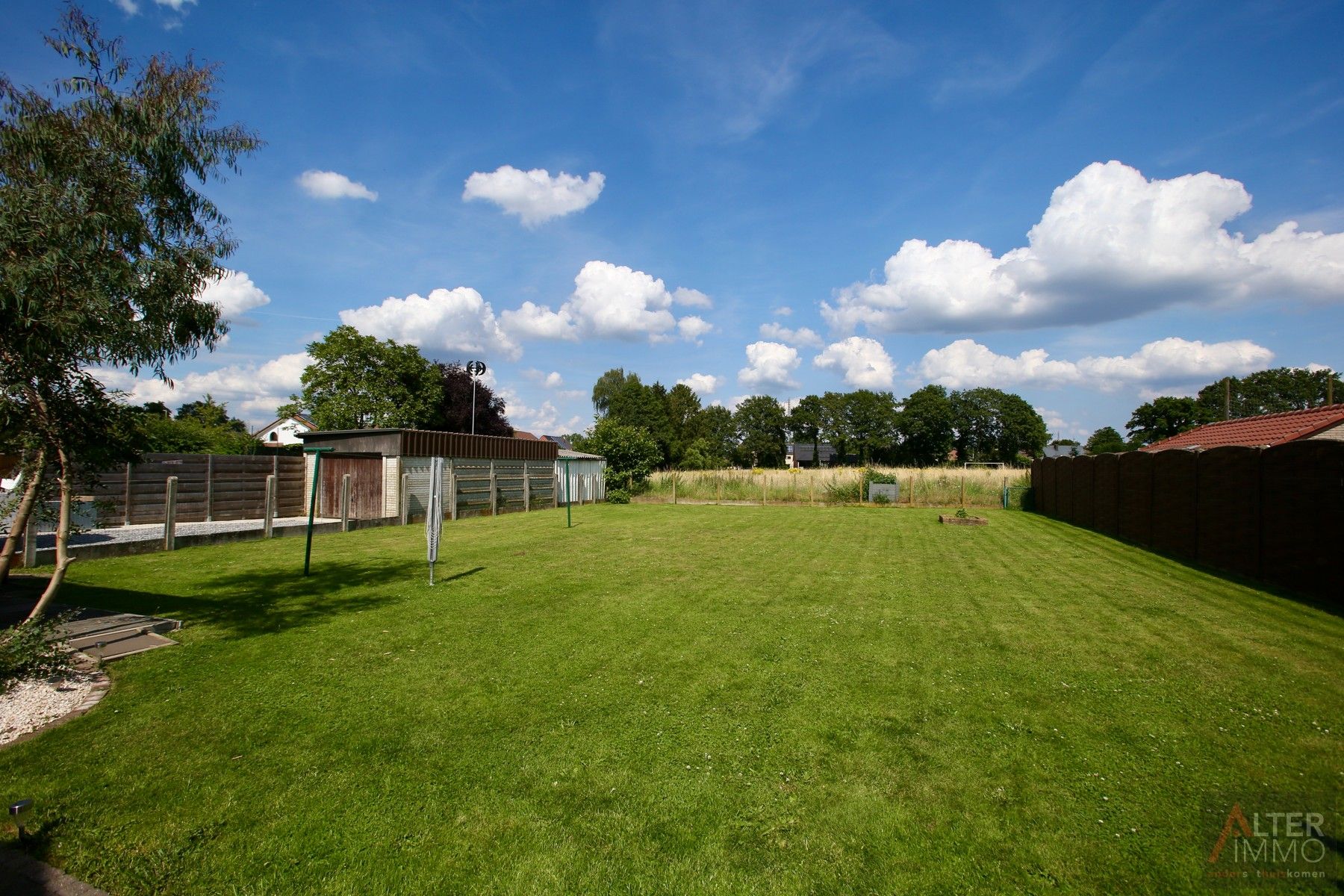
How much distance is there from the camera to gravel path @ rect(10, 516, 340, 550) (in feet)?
37.7

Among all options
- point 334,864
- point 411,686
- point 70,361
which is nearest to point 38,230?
point 70,361

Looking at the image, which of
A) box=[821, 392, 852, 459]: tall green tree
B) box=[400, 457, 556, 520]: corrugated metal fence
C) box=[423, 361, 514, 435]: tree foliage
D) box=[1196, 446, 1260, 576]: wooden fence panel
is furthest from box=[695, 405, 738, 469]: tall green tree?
box=[1196, 446, 1260, 576]: wooden fence panel

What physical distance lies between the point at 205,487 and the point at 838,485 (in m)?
23.7

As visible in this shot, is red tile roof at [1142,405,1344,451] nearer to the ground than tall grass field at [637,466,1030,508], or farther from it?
farther from it

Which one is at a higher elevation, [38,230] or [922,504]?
[38,230]

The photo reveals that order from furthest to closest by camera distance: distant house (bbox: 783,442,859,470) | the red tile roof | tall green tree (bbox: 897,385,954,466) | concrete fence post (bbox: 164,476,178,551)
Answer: distant house (bbox: 783,442,859,470) → tall green tree (bbox: 897,385,954,466) → the red tile roof → concrete fence post (bbox: 164,476,178,551)

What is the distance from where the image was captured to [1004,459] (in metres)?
75.8

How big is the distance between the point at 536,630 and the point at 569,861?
12.6ft

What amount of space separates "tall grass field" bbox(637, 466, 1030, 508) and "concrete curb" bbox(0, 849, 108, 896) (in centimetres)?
2698

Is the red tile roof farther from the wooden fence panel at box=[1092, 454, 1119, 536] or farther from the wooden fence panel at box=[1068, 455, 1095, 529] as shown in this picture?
the wooden fence panel at box=[1068, 455, 1095, 529]

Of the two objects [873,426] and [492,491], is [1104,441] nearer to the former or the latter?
[873,426]

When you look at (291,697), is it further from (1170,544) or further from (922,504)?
(922,504)

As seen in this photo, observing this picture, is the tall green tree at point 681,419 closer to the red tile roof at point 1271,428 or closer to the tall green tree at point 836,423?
the tall green tree at point 836,423

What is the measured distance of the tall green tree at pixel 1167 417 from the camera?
59.6 m
